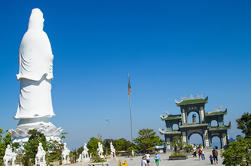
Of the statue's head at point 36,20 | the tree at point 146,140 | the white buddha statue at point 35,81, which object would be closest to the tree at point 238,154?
the tree at point 146,140

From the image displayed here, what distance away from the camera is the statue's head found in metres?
39.6

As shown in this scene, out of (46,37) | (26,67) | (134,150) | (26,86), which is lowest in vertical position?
(134,150)

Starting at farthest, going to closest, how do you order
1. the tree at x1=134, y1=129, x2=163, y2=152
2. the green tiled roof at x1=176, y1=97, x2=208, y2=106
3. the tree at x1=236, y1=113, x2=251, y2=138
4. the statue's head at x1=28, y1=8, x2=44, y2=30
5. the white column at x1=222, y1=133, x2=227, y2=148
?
the green tiled roof at x1=176, y1=97, x2=208, y2=106
the white column at x1=222, y1=133, x2=227, y2=148
the statue's head at x1=28, y1=8, x2=44, y2=30
the tree at x1=134, y1=129, x2=163, y2=152
the tree at x1=236, y1=113, x2=251, y2=138

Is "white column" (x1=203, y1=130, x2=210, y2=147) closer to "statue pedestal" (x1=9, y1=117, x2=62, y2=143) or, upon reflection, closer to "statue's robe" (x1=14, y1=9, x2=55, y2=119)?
"statue pedestal" (x1=9, y1=117, x2=62, y2=143)

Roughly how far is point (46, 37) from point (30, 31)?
7.49 ft

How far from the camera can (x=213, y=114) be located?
41594 mm

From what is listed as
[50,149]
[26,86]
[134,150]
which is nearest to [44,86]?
[26,86]

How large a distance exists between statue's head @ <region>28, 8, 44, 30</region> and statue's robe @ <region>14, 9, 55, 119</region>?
23.2 inches

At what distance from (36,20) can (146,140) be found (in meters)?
22.8

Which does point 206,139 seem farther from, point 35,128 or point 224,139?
point 35,128

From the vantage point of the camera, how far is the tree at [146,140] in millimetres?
34156

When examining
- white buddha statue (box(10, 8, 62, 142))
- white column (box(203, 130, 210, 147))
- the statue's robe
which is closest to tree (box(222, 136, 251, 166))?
white buddha statue (box(10, 8, 62, 142))

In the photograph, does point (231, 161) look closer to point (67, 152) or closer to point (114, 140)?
point (67, 152)

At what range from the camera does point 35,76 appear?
3716cm
